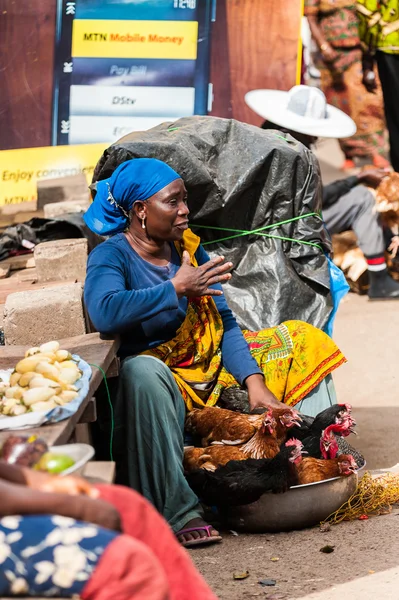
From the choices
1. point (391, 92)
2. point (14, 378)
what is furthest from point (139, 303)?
point (391, 92)

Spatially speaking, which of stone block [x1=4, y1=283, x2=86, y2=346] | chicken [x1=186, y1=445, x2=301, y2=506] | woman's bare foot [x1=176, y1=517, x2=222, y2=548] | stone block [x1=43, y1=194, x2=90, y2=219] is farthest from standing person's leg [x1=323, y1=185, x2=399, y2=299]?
woman's bare foot [x1=176, y1=517, x2=222, y2=548]

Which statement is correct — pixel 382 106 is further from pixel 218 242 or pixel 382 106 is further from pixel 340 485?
→ pixel 340 485

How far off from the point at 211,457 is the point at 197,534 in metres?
0.34

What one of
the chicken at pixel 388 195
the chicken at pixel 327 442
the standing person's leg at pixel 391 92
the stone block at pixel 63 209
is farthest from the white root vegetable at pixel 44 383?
the standing person's leg at pixel 391 92

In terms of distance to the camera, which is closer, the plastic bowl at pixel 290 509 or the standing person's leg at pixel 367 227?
the plastic bowl at pixel 290 509

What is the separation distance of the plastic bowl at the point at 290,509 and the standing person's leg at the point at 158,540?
1.64 metres

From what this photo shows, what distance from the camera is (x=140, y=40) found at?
338 inches

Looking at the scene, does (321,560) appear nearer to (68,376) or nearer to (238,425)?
(238,425)

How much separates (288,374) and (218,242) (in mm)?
987

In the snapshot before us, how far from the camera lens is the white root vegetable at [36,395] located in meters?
3.34

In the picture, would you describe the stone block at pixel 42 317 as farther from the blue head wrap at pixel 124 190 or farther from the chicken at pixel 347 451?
the chicken at pixel 347 451

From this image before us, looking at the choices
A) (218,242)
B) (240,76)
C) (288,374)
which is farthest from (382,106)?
(288,374)

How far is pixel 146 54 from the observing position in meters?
8.59

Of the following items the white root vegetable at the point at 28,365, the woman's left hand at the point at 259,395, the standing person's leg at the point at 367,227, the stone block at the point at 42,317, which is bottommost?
the standing person's leg at the point at 367,227
